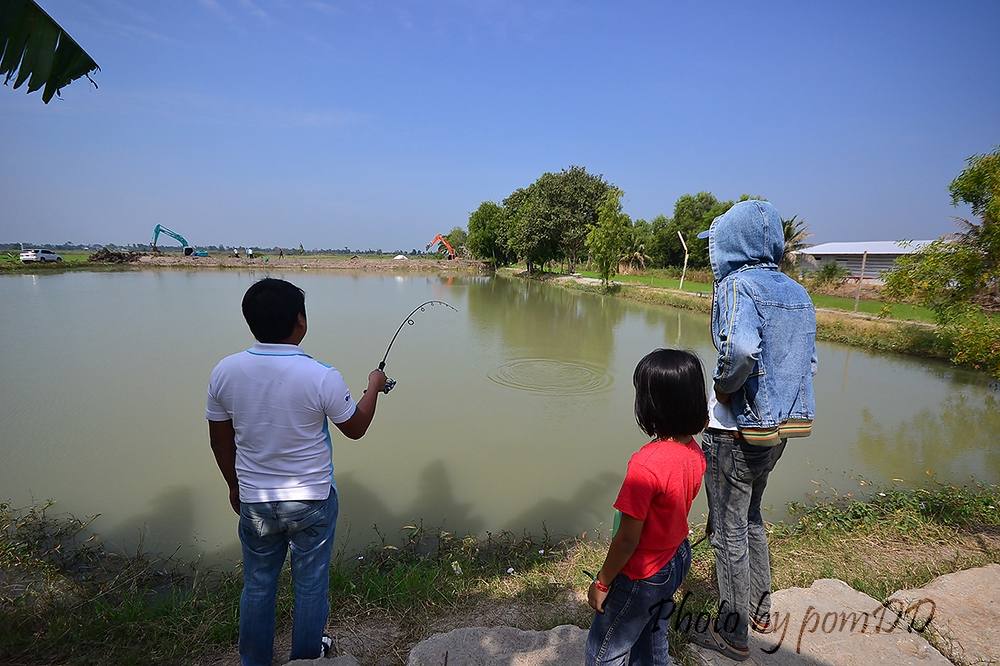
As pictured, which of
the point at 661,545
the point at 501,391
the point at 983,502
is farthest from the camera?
the point at 501,391

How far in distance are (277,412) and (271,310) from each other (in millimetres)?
301

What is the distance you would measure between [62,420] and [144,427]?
929 mm

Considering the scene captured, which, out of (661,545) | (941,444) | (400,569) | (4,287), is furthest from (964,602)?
(4,287)

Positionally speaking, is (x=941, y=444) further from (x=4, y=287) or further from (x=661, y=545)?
(x=4, y=287)

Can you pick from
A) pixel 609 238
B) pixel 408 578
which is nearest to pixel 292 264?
pixel 609 238

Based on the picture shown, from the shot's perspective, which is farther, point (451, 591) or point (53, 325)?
point (53, 325)

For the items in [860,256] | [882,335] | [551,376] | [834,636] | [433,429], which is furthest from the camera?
[860,256]

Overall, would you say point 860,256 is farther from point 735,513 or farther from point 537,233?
point 735,513

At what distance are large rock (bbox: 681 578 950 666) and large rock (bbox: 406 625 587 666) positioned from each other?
46cm

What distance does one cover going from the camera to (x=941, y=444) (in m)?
4.94

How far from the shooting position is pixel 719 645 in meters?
1.69

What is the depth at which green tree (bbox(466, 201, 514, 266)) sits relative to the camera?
39656 mm

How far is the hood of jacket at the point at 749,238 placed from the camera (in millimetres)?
1607

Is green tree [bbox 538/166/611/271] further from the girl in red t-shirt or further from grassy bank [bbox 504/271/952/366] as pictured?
the girl in red t-shirt
